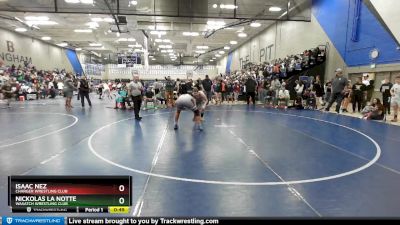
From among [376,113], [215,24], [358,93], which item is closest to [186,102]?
[376,113]

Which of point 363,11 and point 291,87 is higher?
point 363,11

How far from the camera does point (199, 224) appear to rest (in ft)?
4.10

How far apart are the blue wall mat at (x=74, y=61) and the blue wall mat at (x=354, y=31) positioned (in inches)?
1350

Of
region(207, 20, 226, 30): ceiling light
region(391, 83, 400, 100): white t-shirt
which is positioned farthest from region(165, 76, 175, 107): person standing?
region(391, 83, 400, 100): white t-shirt

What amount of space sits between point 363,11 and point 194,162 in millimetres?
13332

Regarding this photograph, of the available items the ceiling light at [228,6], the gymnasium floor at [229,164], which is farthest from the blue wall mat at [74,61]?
the gymnasium floor at [229,164]

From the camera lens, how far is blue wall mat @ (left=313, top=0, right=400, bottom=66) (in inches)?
501

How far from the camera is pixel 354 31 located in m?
14.5

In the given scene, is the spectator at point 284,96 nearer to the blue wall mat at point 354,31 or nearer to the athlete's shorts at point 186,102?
the blue wall mat at point 354,31

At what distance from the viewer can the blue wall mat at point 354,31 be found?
1273 centimetres

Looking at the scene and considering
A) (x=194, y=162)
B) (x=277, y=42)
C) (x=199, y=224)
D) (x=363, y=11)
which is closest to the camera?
(x=199, y=224)

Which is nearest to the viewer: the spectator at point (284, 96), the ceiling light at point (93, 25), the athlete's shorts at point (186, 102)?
the athlete's shorts at point (186, 102)

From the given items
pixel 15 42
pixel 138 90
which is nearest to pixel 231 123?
pixel 138 90

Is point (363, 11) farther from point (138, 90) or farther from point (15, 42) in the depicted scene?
point (15, 42)
